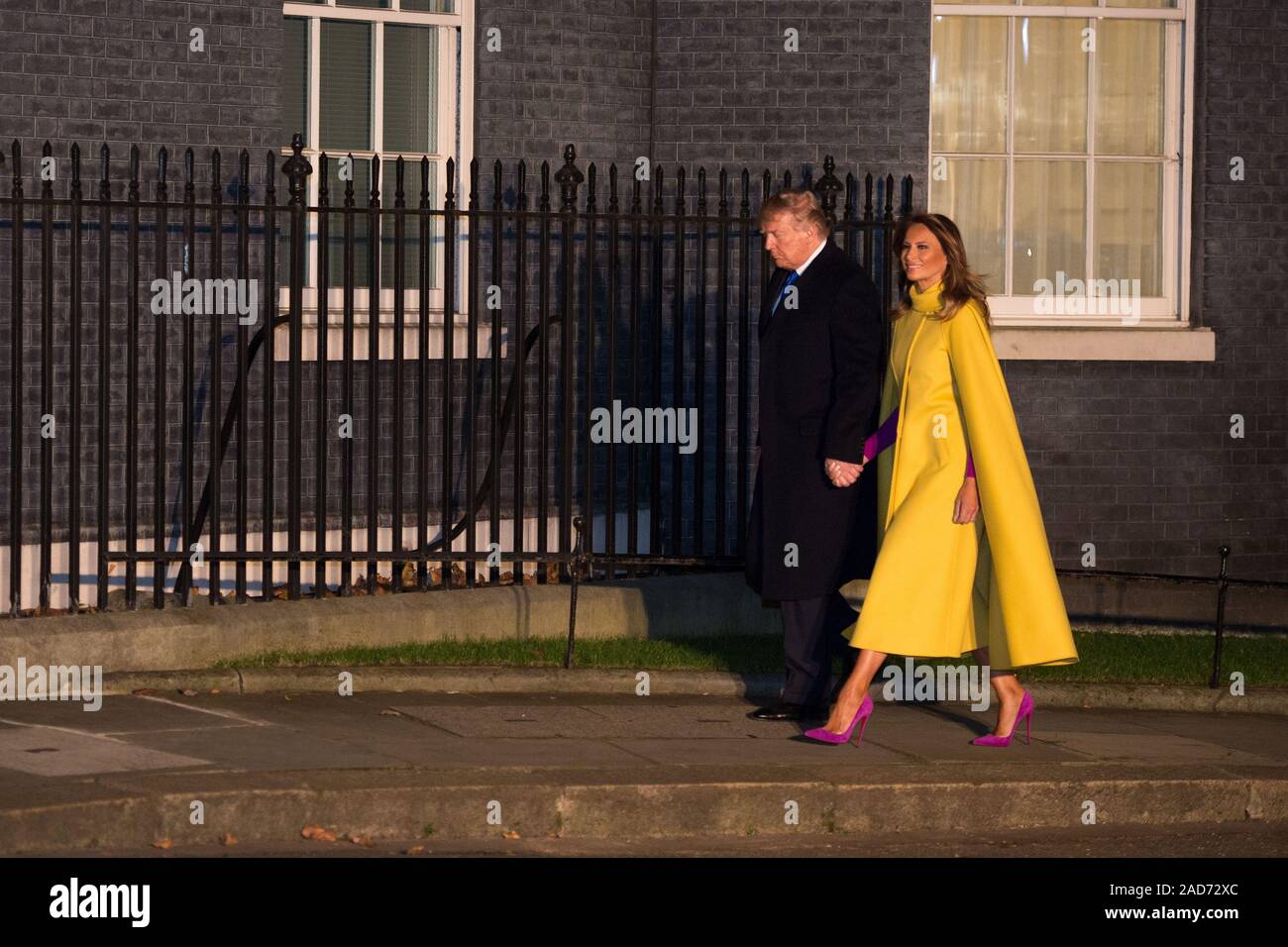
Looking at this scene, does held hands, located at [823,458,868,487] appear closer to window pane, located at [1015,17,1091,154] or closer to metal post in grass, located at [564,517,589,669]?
metal post in grass, located at [564,517,589,669]

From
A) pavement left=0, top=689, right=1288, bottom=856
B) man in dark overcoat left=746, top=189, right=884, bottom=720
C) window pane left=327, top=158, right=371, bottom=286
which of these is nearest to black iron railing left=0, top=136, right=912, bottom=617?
window pane left=327, top=158, right=371, bottom=286

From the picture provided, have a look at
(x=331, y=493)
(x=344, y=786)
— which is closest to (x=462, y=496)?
(x=331, y=493)

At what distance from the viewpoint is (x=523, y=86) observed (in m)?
11.2

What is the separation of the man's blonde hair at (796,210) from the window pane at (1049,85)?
434cm

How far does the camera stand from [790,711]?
828 cm

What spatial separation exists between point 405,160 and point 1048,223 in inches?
142

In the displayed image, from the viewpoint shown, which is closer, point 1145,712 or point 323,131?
point 1145,712

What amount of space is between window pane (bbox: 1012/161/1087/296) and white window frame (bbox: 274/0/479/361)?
3094 millimetres

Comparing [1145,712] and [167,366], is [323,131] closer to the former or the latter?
[167,366]

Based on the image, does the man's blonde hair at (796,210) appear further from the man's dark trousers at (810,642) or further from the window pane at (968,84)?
the window pane at (968,84)

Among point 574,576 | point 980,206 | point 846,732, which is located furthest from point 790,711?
point 980,206

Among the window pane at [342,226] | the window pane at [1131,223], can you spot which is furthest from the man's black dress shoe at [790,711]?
the window pane at [1131,223]

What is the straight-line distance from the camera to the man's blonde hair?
7.96 meters

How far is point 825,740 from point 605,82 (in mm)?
4840
